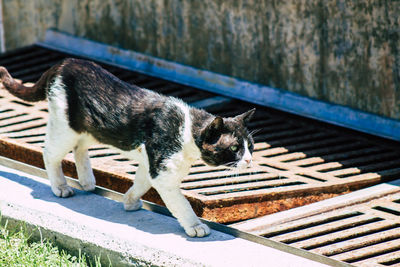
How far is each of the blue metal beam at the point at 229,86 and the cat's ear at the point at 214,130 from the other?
215cm

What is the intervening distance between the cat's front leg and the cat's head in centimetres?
22

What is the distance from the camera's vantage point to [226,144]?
388 cm

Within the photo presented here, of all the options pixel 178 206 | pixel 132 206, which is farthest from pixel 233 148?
pixel 132 206

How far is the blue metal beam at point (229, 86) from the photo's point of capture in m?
5.86

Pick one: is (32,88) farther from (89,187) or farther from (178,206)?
(178,206)

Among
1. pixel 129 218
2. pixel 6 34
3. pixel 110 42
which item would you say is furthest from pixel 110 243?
pixel 6 34

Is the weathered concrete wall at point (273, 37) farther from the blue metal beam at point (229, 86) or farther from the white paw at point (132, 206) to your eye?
the white paw at point (132, 206)

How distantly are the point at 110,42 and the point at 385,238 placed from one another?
3870mm

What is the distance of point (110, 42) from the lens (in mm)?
7402

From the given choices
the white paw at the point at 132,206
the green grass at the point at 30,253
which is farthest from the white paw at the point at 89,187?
the green grass at the point at 30,253

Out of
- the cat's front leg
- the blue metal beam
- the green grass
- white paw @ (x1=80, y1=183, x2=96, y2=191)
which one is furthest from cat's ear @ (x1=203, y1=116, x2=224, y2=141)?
the blue metal beam

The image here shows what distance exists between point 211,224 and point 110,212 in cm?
54

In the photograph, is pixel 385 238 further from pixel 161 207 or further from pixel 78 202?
pixel 78 202

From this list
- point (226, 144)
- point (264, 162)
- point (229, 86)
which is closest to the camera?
point (226, 144)
